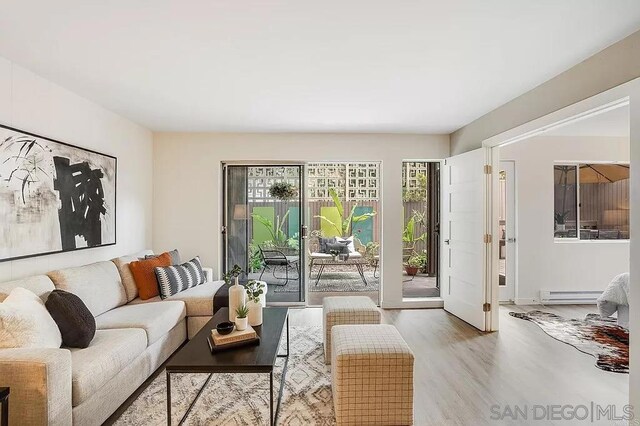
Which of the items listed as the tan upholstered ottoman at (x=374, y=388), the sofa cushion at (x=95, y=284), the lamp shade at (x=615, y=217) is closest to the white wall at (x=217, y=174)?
the sofa cushion at (x=95, y=284)

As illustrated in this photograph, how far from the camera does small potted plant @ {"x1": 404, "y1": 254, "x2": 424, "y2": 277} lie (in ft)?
22.1

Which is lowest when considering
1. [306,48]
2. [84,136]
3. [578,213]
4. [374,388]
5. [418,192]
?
[374,388]

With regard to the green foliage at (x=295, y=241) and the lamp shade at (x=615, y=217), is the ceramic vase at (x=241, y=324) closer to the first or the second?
the green foliage at (x=295, y=241)

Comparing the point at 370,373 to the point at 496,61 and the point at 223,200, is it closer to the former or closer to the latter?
the point at 496,61

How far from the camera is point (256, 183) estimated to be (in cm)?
479

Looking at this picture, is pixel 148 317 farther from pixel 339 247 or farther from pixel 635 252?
pixel 339 247

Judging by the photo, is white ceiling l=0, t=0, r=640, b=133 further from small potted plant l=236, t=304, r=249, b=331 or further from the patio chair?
the patio chair

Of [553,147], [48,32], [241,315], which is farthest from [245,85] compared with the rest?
[553,147]

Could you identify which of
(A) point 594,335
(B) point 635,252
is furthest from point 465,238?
(B) point 635,252

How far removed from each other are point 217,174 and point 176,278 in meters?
1.68

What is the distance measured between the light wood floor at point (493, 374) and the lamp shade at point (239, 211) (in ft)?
5.98

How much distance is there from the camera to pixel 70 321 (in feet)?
7.06

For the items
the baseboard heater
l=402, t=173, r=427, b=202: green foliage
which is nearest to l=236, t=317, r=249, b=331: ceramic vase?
the baseboard heater

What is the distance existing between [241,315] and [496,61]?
2596 mm
